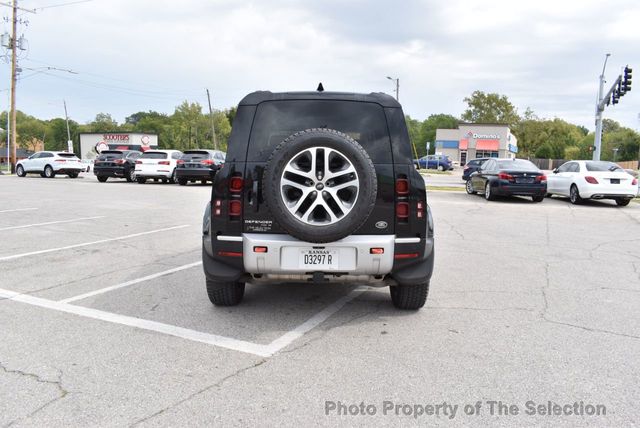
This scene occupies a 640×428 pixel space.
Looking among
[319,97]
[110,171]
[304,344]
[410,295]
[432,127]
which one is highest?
[432,127]

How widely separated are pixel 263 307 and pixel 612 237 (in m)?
8.02

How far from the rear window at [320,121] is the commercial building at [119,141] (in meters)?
68.5

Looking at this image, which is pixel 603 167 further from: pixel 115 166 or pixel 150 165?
pixel 115 166

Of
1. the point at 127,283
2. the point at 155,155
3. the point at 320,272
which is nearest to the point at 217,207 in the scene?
the point at 320,272

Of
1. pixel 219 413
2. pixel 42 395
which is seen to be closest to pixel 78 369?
pixel 42 395

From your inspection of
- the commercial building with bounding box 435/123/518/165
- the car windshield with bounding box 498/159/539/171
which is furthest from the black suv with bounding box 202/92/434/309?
the commercial building with bounding box 435/123/518/165

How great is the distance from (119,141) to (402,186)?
75.5 meters

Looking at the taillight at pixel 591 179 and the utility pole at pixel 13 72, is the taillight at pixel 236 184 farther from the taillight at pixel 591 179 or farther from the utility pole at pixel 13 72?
the utility pole at pixel 13 72

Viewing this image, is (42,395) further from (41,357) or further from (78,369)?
(41,357)

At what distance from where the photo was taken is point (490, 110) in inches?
4028

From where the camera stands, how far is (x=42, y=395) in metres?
3.05

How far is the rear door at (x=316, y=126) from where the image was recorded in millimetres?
4172

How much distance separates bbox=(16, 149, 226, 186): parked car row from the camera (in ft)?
76.1

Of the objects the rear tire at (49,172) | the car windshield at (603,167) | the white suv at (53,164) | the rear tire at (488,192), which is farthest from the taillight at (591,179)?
the rear tire at (49,172)
